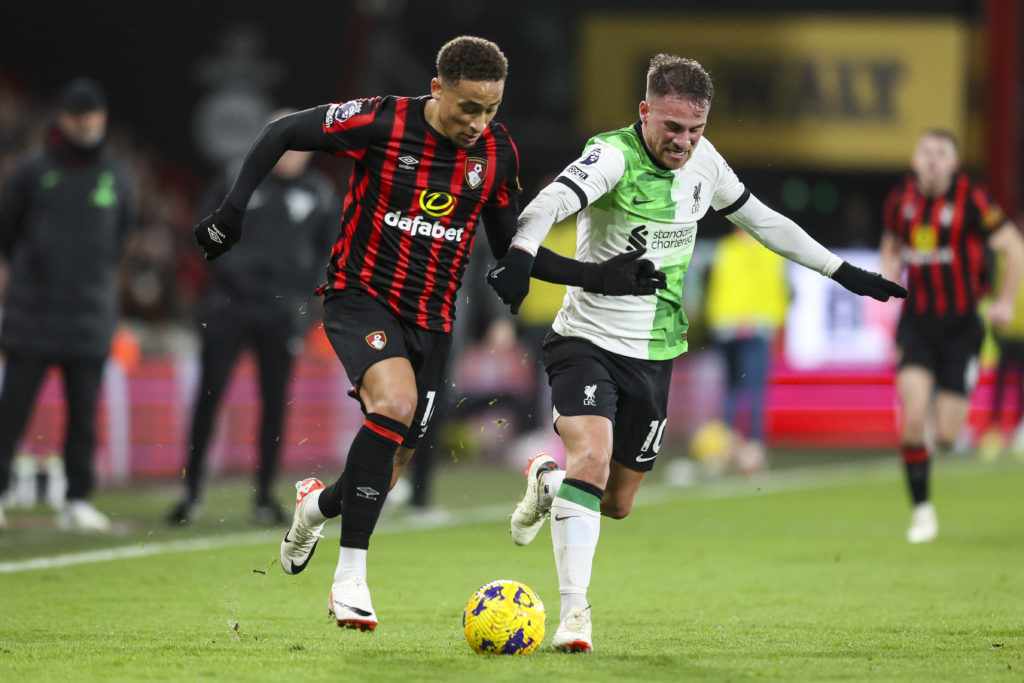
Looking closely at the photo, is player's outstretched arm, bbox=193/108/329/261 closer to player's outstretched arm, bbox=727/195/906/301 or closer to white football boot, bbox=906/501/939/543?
player's outstretched arm, bbox=727/195/906/301

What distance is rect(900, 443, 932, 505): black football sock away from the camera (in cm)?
907

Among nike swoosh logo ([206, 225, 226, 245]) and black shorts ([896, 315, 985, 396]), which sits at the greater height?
nike swoosh logo ([206, 225, 226, 245])

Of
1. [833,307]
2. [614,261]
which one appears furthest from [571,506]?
[833,307]

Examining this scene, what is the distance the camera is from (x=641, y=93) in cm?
1842

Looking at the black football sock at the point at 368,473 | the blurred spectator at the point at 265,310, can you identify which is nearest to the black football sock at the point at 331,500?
the black football sock at the point at 368,473

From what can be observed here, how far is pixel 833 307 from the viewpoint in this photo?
669 inches

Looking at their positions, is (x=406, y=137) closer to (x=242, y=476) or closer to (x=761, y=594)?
(x=761, y=594)

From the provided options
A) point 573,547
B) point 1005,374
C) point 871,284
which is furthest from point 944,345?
point 1005,374

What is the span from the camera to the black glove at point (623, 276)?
→ 5.40 m

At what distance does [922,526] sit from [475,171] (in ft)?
14.6

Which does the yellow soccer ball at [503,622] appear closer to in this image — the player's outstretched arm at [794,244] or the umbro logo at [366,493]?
the umbro logo at [366,493]

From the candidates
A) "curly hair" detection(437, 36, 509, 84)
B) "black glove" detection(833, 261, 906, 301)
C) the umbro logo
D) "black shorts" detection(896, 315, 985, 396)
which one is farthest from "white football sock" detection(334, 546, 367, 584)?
"black shorts" detection(896, 315, 985, 396)

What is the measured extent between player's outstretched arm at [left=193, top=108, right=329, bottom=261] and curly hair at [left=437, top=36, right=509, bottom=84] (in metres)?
0.55

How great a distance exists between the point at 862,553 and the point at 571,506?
11.2ft
